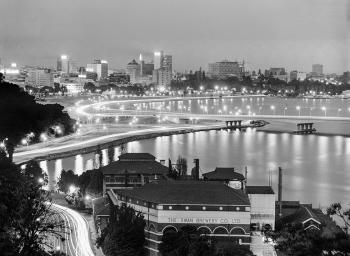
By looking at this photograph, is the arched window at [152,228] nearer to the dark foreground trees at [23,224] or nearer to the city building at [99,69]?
the dark foreground trees at [23,224]

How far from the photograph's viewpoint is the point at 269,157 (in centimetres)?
898

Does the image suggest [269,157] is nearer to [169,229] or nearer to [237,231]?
[237,231]

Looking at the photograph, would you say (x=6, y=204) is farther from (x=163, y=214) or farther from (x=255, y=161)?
(x=255, y=161)

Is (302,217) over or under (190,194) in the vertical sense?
under

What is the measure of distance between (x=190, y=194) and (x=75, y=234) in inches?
32.5

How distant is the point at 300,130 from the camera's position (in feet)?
43.3

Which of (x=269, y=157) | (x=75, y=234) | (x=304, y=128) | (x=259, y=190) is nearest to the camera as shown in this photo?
(x=75, y=234)

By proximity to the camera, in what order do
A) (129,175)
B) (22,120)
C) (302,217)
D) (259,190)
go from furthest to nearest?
1. (22,120)
2. (129,175)
3. (259,190)
4. (302,217)

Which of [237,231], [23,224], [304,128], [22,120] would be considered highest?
[22,120]

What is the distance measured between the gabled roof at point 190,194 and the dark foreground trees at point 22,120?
11.1 ft

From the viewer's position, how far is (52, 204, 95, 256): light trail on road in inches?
144

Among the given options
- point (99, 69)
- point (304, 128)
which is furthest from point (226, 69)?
point (304, 128)

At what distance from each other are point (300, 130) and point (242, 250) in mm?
10017

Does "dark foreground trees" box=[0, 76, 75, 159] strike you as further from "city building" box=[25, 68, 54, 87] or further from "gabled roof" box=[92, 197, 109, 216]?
"city building" box=[25, 68, 54, 87]
